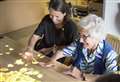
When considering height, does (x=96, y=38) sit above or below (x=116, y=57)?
above

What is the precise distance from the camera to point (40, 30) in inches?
91.2

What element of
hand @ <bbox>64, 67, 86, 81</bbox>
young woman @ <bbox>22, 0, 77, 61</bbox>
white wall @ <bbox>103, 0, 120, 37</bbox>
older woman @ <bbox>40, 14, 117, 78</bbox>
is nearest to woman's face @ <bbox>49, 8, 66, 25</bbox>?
young woman @ <bbox>22, 0, 77, 61</bbox>

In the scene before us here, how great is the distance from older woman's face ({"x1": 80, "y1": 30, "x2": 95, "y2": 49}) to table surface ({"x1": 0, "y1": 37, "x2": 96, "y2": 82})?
0.74 feet

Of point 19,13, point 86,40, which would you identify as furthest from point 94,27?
point 19,13

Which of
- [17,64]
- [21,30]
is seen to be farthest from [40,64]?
[21,30]

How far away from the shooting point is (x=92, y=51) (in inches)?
73.8

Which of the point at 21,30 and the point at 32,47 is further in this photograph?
the point at 21,30

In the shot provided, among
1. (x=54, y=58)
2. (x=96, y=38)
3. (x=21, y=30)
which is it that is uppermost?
(x=96, y=38)

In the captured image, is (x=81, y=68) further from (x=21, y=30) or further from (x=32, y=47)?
(x=21, y=30)

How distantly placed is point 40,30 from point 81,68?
1.95ft

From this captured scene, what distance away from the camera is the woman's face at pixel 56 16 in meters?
2.18

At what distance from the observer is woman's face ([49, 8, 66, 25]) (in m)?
2.18

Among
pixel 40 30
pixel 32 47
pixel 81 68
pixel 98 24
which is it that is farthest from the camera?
pixel 40 30

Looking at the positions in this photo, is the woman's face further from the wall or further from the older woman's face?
the wall
